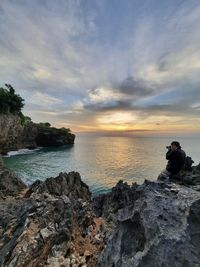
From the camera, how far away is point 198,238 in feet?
12.1

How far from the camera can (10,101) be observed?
57.3 m

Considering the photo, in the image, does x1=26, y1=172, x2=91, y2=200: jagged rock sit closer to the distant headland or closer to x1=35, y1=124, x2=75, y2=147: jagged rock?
the distant headland

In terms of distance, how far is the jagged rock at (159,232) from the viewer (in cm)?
355

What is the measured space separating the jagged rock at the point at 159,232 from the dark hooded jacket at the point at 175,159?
4.70 meters

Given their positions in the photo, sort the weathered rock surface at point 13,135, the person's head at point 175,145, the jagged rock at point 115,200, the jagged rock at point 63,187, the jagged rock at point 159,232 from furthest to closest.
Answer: the weathered rock surface at point 13,135 → the jagged rock at point 63,187 → the jagged rock at point 115,200 → the person's head at point 175,145 → the jagged rock at point 159,232

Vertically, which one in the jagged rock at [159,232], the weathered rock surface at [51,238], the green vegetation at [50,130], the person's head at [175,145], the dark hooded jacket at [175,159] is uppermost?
the green vegetation at [50,130]

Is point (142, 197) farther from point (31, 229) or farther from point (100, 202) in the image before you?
point (100, 202)

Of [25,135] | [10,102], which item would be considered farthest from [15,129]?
[25,135]

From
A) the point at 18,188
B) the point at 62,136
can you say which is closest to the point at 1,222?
the point at 18,188

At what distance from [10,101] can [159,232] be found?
60067 millimetres

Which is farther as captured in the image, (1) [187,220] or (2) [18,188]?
(2) [18,188]

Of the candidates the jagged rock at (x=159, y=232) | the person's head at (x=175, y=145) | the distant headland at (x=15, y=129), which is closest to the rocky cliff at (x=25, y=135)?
the distant headland at (x=15, y=129)

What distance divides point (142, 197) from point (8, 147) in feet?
209

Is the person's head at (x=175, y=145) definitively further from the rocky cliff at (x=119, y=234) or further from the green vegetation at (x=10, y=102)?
the green vegetation at (x=10, y=102)
